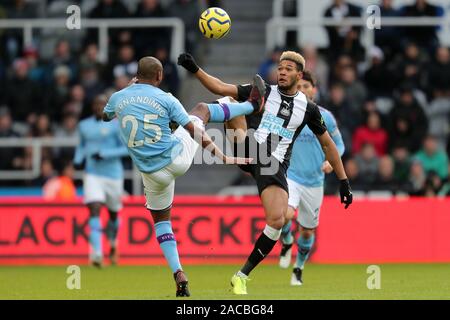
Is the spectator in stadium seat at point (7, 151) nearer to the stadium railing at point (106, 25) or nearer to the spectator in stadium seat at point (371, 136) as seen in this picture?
the stadium railing at point (106, 25)

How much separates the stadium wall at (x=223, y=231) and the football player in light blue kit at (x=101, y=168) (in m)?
0.74

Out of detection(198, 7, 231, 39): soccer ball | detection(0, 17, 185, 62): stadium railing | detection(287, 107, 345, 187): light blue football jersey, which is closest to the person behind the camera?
detection(198, 7, 231, 39): soccer ball

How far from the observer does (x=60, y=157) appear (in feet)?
74.9

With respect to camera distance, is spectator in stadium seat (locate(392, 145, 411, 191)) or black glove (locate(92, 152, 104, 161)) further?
spectator in stadium seat (locate(392, 145, 411, 191))

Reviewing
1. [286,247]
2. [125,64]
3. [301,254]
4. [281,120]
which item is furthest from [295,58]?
Answer: [125,64]

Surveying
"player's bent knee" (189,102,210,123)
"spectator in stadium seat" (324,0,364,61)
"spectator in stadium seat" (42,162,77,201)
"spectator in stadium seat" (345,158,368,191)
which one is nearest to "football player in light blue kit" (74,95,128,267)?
"spectator in stadium seat" (42,162,77,201)

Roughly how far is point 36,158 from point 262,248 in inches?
384

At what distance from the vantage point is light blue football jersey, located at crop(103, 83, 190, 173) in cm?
1327

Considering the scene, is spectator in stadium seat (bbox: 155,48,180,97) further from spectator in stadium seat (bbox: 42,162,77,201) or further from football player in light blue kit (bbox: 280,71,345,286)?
football player in light blue kit (bbox: 280,71,345,286)

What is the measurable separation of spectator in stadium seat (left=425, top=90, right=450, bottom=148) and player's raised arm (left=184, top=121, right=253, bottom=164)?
415 inches

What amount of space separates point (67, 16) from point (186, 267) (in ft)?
22.5

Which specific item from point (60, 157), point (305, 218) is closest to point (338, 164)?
point (305, 218)

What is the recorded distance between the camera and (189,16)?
79.3ft
